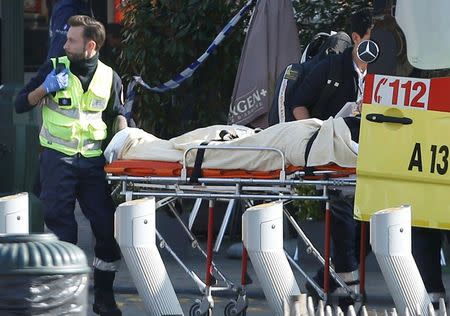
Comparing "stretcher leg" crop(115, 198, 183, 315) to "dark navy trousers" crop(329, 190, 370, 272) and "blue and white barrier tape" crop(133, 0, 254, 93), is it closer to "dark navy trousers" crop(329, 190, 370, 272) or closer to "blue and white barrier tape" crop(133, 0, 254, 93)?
"dark navy trousers" crop(329, 190, 370, 272)

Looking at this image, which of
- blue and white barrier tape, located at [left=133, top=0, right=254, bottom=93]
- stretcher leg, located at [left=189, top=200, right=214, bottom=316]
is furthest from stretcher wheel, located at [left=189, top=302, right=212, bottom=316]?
blue and white barrier tape, located at [left=133, top=0, right=254, bottom=93]

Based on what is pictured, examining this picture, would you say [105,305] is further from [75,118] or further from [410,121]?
[410,121]

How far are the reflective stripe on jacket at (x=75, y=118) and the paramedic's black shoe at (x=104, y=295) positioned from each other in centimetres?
76

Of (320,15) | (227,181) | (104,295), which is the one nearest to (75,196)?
(104,295)

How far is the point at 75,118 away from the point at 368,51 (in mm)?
2128

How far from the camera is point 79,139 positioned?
31.6 feet

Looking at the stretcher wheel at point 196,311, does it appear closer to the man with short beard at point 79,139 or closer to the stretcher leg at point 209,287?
the stretcher leg at point 209,287

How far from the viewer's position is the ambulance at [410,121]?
8.12 metres

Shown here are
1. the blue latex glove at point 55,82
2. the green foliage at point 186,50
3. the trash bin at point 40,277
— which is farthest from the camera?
the green foliage at point 186,50

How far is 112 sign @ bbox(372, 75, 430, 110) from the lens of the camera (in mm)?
8172

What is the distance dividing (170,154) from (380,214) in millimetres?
1956

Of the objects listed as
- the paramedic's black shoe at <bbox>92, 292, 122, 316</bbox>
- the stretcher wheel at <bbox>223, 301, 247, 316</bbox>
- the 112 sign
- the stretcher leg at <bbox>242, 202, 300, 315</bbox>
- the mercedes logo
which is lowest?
the paramedic's black shoe at <bbox>92, 292, 122, 316</bbox>

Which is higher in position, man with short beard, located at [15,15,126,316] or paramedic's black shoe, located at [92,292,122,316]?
man with short beard, located at [15,15,126,316]

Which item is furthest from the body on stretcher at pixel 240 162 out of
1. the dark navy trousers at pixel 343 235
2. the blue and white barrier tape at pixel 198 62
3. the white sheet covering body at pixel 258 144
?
the blue and white barrier tape at pixel 198 62
